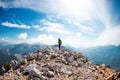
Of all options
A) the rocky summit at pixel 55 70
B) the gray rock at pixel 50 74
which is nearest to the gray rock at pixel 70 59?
the rocky summit at pixel 55 70

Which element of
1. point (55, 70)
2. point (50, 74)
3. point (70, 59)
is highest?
point (70, 59)

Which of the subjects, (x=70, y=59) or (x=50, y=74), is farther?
(x=70, y=59)

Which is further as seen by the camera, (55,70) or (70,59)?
(70,59)

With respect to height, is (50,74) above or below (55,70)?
below

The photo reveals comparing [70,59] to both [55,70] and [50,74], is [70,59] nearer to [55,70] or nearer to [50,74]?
[55,70]

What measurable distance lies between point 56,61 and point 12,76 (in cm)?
1732

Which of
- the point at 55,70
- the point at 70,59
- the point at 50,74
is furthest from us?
the point at 70,59

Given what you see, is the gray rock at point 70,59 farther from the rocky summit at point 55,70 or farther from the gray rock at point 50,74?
the gray rock at point 50,74

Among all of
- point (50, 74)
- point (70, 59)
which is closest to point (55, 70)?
point (50, 74)

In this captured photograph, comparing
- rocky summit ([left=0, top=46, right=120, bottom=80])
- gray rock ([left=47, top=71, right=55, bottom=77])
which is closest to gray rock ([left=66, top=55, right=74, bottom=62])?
rocky summit ([left=0, top=46, right=120, bottom=80])

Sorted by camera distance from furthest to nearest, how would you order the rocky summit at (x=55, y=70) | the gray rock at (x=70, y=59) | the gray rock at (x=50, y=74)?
the gray rock at (x=70, y=59) → the gray rock at (x=50, y=74) → the rocky summit at (x=55, y=70)

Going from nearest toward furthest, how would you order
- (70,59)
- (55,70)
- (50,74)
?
(50,74) → (55,70) → (70,59)

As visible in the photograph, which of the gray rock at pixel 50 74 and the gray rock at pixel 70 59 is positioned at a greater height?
the gray rock at pixel 70 59

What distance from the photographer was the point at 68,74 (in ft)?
176
